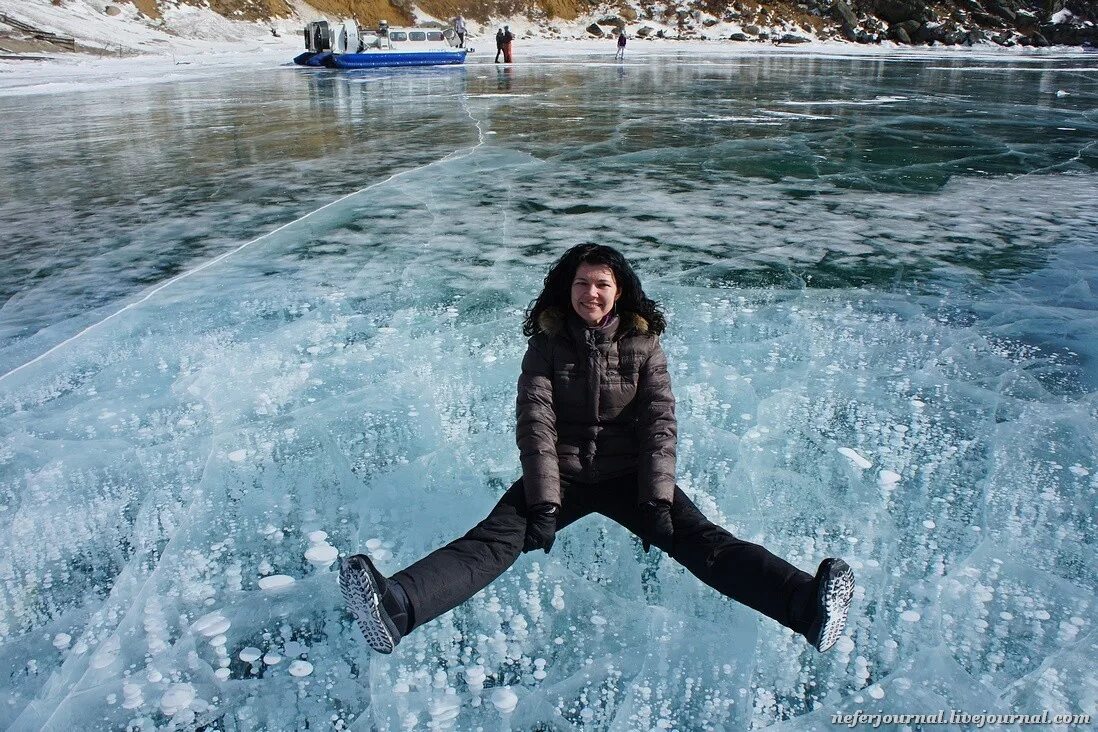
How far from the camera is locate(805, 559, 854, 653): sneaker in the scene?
5.85 ft

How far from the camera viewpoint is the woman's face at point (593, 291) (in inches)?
91.6

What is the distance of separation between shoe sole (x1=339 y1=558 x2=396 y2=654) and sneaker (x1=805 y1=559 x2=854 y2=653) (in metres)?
0.96

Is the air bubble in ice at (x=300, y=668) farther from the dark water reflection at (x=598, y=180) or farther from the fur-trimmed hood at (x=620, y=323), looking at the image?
the dark water reflection at (x=598, y=180)

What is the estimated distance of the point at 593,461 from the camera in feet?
7.68

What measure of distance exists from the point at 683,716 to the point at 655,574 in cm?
49

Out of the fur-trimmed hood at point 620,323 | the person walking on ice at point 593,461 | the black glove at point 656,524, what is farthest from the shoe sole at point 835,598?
the fur-trimmed hood at point 620,323

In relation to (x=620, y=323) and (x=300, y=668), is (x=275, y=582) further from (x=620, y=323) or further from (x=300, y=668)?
(x=620, y=323)

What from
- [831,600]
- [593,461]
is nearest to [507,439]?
[593,461]

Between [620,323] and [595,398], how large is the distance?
239 millimetres

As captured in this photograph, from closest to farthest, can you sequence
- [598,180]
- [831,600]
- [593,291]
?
1. [831,600]
2. [593,291]
3. [598,180]

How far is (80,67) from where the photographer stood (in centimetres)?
2391

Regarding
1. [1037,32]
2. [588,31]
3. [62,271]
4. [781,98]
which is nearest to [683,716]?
[62,271]

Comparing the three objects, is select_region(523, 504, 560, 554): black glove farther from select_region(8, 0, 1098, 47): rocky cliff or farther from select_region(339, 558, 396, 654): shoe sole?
select_region(8, 0, 1098, 47): rocky cliff

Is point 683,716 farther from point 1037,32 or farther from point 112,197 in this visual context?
point 1037,32
